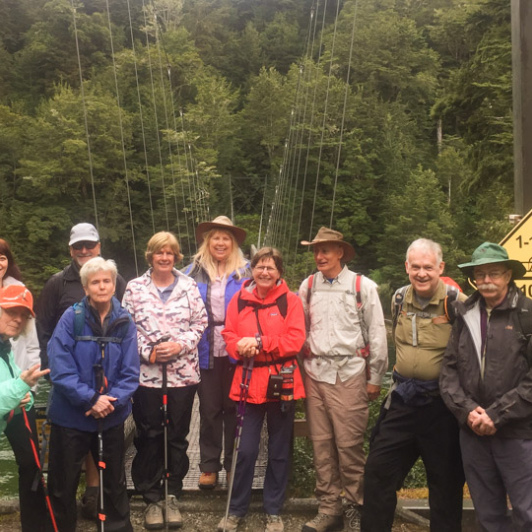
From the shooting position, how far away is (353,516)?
11.0ft

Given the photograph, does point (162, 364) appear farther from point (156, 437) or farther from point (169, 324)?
point (156, 437)

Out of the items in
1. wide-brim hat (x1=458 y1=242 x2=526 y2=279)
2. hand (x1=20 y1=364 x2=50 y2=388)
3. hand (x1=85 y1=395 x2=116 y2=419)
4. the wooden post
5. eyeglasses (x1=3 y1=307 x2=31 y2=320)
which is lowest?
hand (x1=85 y1=395 x2=116 y2=419)

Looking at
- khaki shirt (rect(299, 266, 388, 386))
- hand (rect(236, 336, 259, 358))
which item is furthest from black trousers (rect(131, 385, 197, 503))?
khaki shirt (rect(299, 266, 388, 386))

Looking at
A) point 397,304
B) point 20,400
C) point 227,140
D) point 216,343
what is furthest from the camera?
point 227,140

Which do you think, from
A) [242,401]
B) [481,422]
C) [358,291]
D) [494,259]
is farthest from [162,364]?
[494,259]

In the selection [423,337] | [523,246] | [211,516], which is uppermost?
[523,246]

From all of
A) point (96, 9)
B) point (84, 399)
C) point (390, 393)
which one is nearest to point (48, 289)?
point (84, 399)

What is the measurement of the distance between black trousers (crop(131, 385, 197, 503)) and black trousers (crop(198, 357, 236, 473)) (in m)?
0.23

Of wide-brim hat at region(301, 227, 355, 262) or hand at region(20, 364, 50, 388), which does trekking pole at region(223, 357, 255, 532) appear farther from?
hand at region(20, 364, 50, 388)

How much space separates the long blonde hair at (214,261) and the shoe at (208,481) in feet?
3.56

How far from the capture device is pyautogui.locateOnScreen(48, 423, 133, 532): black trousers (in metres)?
2.98

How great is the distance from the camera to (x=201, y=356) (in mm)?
3646

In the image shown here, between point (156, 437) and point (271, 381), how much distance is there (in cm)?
69

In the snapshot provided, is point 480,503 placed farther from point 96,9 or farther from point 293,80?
point 96,9
